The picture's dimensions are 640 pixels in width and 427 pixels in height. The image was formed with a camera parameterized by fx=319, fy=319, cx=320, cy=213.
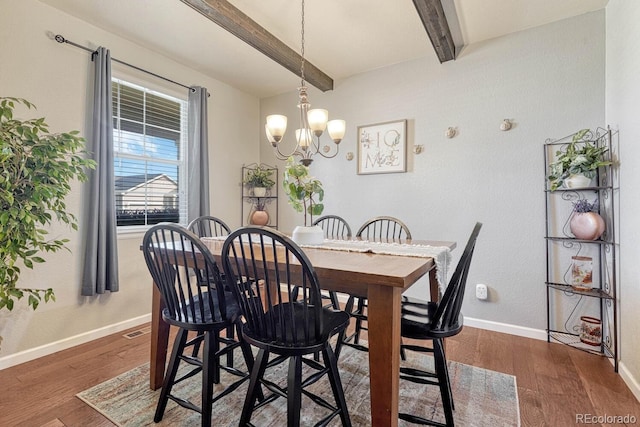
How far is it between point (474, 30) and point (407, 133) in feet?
3.18

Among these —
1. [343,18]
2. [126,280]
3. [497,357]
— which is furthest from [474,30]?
[126,280]

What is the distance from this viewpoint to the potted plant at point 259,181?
3.83 m

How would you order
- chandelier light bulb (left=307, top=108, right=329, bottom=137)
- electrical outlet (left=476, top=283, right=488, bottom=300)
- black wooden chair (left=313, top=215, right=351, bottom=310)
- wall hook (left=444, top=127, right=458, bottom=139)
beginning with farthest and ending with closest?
wall hook (left=444, top=127, right=458, bottom=139) → electrical outlet (left=476, top=283, right=488, bottom=300) → black wooden chair (left=313, top=215, right=351, bottom=310) → chandelier light bulb (left=307, top=108, right=329, bottom=137)

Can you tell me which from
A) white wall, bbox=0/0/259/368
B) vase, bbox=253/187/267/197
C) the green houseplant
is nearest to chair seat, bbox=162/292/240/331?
the green houseplant

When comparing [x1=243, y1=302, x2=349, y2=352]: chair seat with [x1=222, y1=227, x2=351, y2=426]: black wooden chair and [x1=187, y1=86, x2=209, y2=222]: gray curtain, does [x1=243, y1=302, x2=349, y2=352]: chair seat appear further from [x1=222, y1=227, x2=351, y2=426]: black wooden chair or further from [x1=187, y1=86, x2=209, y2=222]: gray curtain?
[x1=187, y1=86, x2=209, y2=222]: gray curtain

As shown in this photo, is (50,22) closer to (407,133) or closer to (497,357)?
(407,133)

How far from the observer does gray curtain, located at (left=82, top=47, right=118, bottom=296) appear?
7.97 ft

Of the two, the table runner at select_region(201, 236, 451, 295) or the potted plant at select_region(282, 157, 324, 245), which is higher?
the potted plant at select_region(282, 157, 324, 245)

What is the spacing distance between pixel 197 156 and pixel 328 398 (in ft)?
8.27

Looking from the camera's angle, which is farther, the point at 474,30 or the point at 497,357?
the point at 474,30

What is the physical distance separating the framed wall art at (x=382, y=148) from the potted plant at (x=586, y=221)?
1.39m

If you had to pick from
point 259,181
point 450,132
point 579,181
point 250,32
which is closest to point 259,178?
point 259,181

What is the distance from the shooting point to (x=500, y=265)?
2717mm

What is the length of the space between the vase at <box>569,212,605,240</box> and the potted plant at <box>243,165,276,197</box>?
2.95 metres
